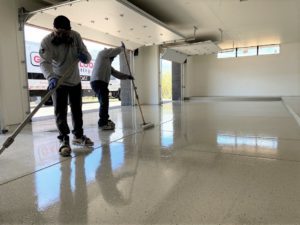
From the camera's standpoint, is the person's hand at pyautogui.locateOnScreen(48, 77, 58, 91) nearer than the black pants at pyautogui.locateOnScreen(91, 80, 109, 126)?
Yes

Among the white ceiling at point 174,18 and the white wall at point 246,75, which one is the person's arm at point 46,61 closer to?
the white ceiling at point 174,18

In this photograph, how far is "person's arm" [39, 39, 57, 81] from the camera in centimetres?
227

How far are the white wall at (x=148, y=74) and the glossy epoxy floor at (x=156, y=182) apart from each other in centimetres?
660

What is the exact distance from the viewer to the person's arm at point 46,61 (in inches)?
89.3

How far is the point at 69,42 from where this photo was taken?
2416 millimetres

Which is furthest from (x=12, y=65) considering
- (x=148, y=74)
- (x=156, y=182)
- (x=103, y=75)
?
(x=148, y=74)

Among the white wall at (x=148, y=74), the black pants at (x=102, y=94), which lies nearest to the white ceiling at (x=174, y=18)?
the white wall at (x=148, y=74)

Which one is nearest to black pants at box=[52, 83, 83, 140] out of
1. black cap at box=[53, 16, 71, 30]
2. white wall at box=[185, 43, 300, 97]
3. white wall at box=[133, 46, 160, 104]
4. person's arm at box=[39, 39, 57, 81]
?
person's arm at box=[39, 39, 57, 81]

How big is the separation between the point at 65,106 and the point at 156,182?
4.36 feet

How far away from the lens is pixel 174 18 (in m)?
6.43

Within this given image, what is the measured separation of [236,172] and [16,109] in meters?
4.38

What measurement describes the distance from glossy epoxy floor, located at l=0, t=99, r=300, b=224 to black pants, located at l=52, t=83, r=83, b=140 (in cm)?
24

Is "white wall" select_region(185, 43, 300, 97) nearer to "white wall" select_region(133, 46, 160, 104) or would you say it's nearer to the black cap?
"white wall" select_region(133, 46, 160, 104)

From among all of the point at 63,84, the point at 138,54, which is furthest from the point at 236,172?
the point at 138,54
